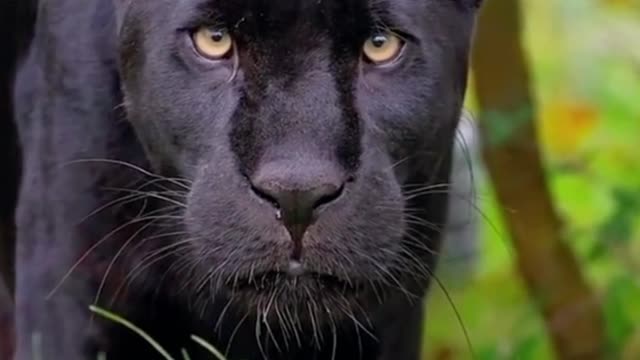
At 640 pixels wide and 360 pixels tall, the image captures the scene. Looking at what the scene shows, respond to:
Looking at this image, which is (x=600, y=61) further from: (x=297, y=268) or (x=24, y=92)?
(x=297, y=268)

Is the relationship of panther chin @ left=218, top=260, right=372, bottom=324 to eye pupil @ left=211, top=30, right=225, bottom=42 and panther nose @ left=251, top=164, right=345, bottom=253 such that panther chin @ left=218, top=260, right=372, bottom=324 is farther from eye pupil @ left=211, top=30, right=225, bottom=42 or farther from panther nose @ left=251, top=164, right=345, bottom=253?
eye pupil @ left=211, top=30, right=225, bottom=42

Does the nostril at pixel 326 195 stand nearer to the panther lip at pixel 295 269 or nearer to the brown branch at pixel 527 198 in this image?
the panther lip at pixel 295 269

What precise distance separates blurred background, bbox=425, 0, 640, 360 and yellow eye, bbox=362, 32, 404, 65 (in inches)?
21.0

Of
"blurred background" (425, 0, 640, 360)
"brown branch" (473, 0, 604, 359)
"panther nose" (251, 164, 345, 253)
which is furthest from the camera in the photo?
"brown branch" (473, 0, 604, 359)

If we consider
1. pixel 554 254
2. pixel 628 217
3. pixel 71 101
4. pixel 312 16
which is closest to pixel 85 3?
pixel 71 101

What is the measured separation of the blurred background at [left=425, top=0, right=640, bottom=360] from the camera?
4.27m

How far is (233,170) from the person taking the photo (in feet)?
9.53

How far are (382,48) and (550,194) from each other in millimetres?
A: 1617

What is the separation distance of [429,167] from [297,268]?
15.9 inches

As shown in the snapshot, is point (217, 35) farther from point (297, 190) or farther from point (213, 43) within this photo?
point (297, 190)

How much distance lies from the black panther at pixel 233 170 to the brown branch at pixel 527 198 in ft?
3.26

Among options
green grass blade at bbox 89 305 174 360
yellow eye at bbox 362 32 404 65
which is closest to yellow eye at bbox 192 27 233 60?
yellow eye at bbox 362 32 404 65

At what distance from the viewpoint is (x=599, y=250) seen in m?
4.07

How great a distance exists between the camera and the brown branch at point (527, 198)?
4.40 metres
